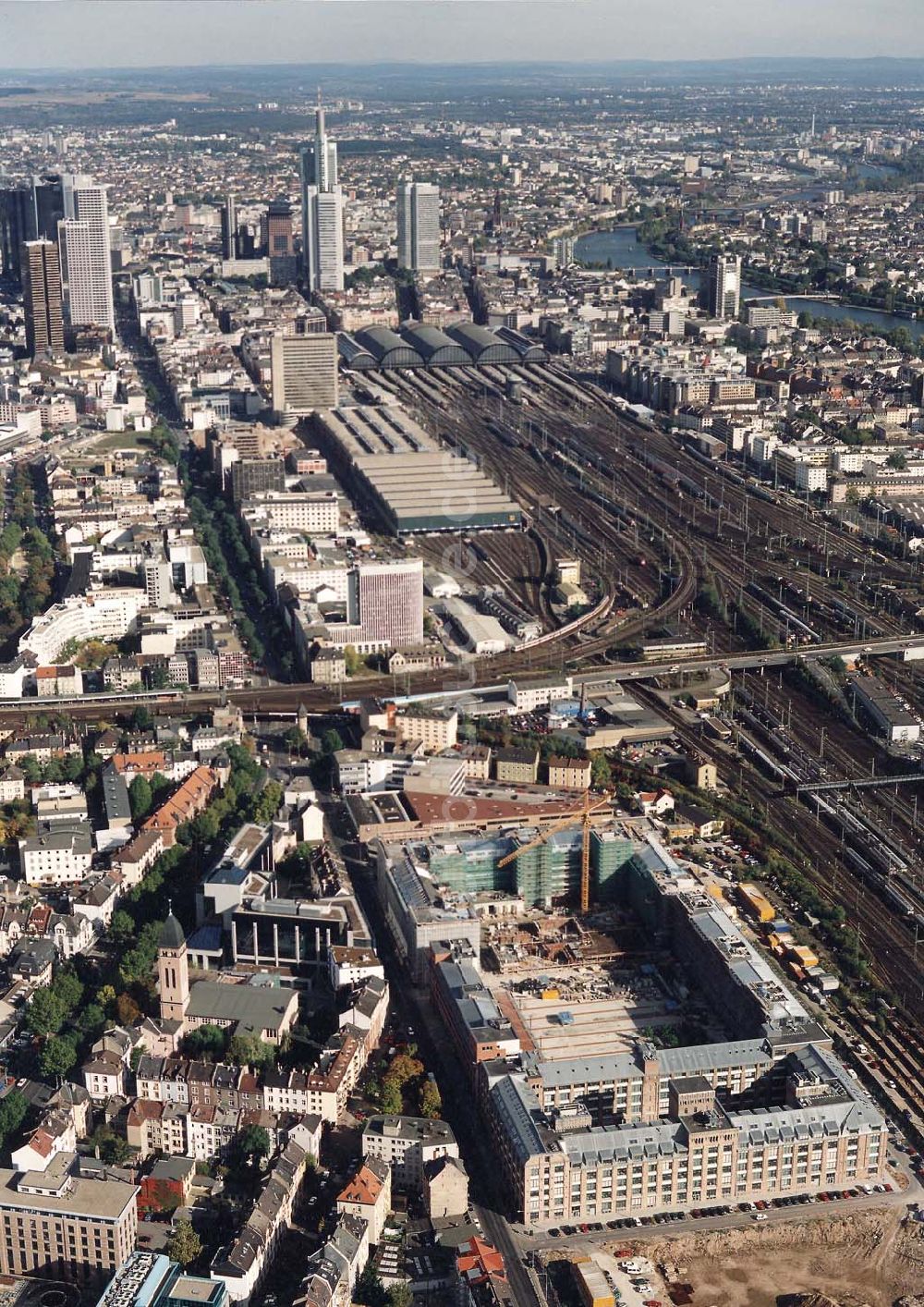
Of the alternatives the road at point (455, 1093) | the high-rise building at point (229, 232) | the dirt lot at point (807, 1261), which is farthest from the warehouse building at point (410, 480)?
the high-rise building at point (229, 232)

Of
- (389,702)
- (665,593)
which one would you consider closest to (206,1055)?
(389,702)

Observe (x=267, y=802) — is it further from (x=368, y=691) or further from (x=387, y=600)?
(x=387, y=600)

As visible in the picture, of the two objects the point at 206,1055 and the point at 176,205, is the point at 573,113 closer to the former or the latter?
the point at 176,205

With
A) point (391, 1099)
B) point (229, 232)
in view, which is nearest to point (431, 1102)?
point (391, 1099)

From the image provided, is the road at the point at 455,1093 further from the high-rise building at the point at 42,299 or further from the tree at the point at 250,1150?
the high-rise building at the point at 42,299

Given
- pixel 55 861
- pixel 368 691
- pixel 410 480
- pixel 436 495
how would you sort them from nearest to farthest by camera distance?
pixel 55 861, pixel 368 691, pixel 436 495, pixel 410 480

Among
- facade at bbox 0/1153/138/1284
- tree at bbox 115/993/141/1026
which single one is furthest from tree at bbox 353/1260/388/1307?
tree at bbox 115/993/141/1026
